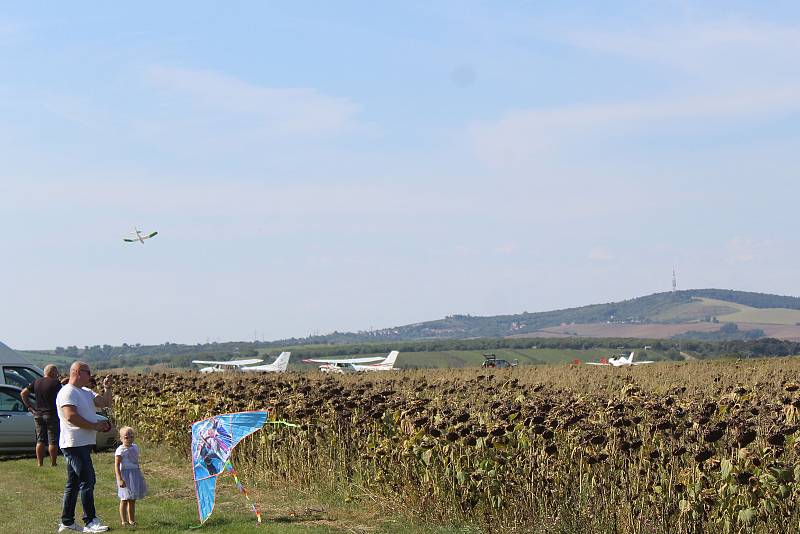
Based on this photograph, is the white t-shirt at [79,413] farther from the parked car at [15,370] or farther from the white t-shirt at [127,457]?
the parked car at [15,370]

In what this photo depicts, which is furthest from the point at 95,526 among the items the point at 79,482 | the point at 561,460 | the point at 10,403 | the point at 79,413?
the point at 10,403

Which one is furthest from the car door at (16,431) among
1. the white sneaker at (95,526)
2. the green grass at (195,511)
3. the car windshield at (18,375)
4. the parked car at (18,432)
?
the white sneaker at (95,526)

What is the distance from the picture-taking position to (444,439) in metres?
11.1

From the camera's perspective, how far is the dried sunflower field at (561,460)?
869cm

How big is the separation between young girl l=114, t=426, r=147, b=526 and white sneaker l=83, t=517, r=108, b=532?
371 millimetres

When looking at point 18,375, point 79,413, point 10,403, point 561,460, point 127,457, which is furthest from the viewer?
point 18,375

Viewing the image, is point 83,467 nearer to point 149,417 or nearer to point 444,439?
point 444,439

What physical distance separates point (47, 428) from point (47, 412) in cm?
28

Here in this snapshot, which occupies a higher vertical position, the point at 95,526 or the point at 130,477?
the point at 130,477

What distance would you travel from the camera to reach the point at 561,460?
1029 cm

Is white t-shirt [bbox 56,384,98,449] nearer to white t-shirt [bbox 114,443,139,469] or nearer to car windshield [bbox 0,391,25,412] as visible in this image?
white t-shirt [bbox 114,443,139,469]

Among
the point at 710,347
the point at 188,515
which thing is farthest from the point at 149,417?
the point at 710,347

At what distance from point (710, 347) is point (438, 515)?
5870 inches

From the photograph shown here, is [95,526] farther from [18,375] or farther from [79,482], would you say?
[18,375]
